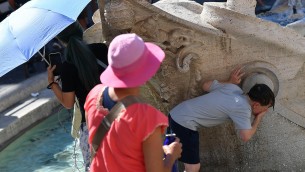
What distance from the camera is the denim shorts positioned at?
12.6 ft

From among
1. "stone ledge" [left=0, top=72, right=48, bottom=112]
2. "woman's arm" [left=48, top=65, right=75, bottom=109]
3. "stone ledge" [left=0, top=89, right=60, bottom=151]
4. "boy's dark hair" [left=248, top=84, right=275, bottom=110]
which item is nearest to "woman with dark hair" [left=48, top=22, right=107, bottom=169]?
"woman's arm" [left=48, top=65, right=75, bottom=109]

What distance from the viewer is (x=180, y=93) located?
4.23m

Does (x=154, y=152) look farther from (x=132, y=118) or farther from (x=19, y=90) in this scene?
(x=19, y=90)

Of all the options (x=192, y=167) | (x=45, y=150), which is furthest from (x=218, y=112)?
(x=45, y=150)

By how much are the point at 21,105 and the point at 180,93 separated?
3108 mm

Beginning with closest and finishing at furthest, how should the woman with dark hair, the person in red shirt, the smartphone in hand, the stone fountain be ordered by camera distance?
the person in red shirt
the woman with dark hair
the smartphone in hand
the stone fountain

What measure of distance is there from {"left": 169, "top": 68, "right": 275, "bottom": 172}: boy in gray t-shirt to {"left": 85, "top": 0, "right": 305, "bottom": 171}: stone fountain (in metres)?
0.29

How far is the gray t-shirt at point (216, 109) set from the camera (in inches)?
145

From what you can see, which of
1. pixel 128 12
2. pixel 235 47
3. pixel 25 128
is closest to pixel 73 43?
pixel 128 12

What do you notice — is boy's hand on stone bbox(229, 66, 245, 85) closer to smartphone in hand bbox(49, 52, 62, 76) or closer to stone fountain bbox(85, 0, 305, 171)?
stone fountain bbox(85, 0, 305, 171)

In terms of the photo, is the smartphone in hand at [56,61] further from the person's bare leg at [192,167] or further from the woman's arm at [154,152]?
the woman's arm at [154,152]

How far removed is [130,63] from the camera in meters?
2.57

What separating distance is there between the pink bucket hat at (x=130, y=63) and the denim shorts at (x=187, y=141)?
1286 mm

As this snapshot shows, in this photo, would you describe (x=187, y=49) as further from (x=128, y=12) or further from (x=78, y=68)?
(x=78, y=68)
